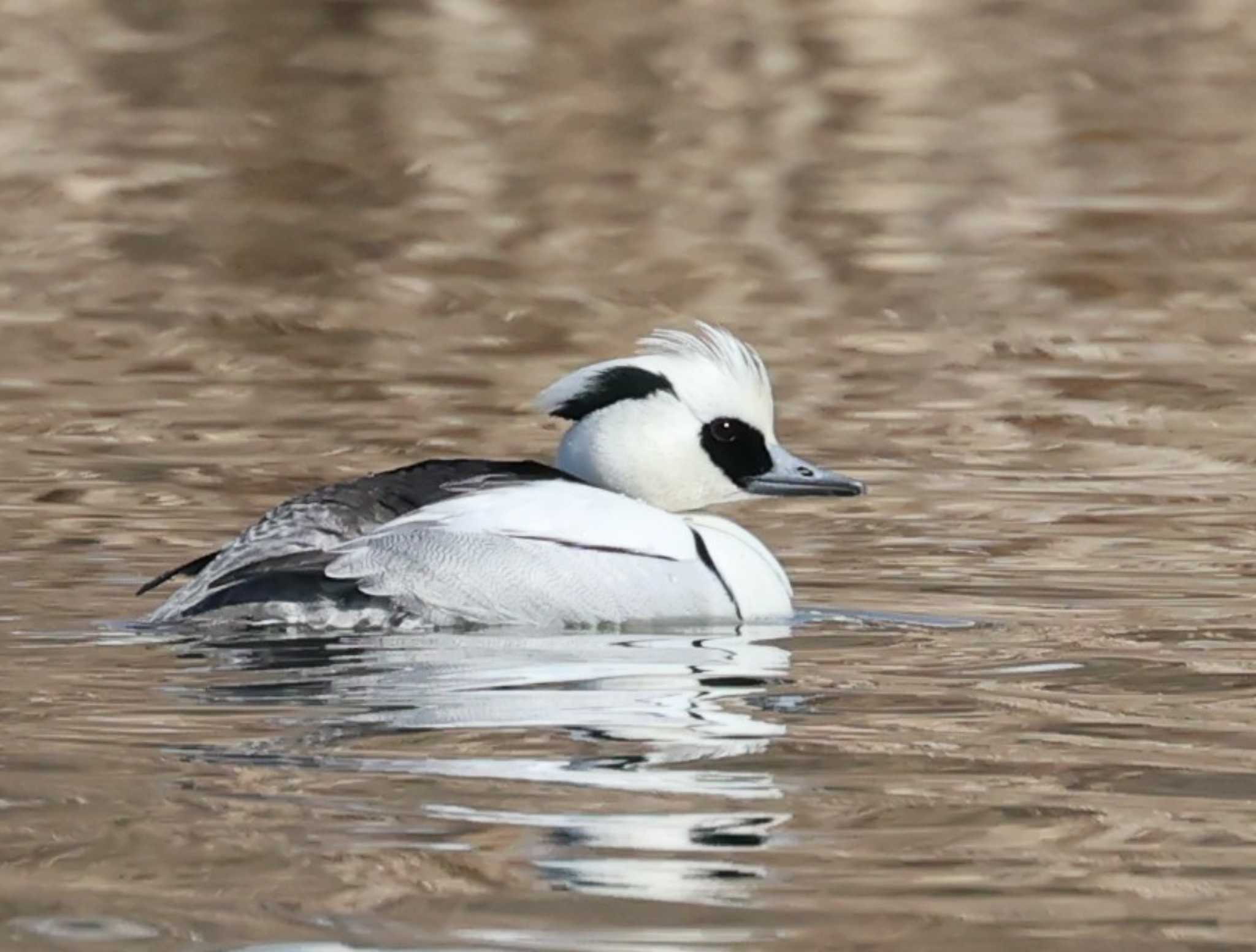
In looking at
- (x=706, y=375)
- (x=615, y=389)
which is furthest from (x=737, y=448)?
(x=615, y=389)

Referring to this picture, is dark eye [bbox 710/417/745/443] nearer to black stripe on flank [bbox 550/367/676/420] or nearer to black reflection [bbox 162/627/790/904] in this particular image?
black stripe on flank [bbox 550/367/676/420]

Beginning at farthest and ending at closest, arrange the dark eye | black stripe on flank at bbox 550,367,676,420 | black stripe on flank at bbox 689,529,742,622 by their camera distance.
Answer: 1. the dark eye
2. black stripe on flank at bbox 550,367,676,420
3. black stripe on flank at bbox 689,529,742,622

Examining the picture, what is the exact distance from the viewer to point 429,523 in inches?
303

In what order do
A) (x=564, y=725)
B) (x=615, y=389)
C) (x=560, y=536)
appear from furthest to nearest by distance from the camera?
(x=615, y=389), (x=560, y=536), (x=564, y=725)

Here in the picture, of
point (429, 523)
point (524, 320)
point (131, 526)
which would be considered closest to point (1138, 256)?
point (524, 320)

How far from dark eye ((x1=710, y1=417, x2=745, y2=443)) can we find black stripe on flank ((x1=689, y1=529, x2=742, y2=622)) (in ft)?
1.17

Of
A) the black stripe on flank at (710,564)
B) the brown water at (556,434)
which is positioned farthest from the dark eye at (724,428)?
the brown water at (556,434)

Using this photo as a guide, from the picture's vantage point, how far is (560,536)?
7.74m

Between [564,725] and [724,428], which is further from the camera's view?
[724,428]

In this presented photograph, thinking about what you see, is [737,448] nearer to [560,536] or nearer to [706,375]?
[706,375]

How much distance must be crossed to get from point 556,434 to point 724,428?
3.71 m

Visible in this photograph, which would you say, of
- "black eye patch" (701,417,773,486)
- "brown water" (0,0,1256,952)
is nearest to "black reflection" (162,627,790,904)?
"brown water" (0,0,1256,952)

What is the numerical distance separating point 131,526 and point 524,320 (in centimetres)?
576

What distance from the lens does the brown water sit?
16.3 feet
